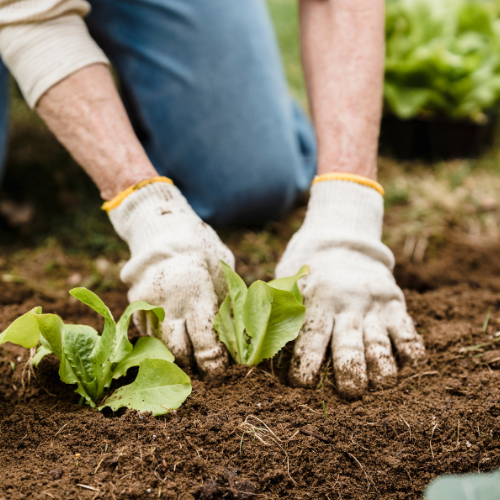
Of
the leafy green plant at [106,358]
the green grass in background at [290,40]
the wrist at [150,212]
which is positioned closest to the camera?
the leafy green plant at [106,358]

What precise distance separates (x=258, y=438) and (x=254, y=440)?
0.04 ft

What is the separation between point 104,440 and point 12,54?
1.24 meters

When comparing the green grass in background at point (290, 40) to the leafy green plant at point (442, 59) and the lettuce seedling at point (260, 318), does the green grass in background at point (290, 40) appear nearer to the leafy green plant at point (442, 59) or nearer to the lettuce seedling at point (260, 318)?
the leafy green plant at point (442, 59)

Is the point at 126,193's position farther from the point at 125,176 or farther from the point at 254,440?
the point at 254,440

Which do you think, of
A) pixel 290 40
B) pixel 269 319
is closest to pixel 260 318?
pixel 269 319

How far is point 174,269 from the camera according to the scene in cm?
131

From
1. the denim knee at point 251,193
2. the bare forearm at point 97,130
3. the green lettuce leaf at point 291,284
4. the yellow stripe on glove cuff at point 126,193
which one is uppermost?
the bare forearm at point 97,130

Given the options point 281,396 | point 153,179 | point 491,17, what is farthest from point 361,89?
point 491,17

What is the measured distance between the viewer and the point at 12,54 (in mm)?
1519

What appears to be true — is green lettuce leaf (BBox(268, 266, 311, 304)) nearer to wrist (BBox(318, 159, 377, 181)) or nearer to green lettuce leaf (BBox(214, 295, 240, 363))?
green lettuce leaf (BBox(214, 295, 240, 363))

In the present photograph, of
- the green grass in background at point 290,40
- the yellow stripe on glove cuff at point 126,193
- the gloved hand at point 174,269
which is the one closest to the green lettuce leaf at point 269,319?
the gloved hand at point 174,269

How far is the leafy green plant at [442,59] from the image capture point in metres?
2.93

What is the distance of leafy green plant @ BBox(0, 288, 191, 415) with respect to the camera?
43.5 inches

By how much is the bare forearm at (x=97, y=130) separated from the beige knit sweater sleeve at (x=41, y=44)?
33mm
